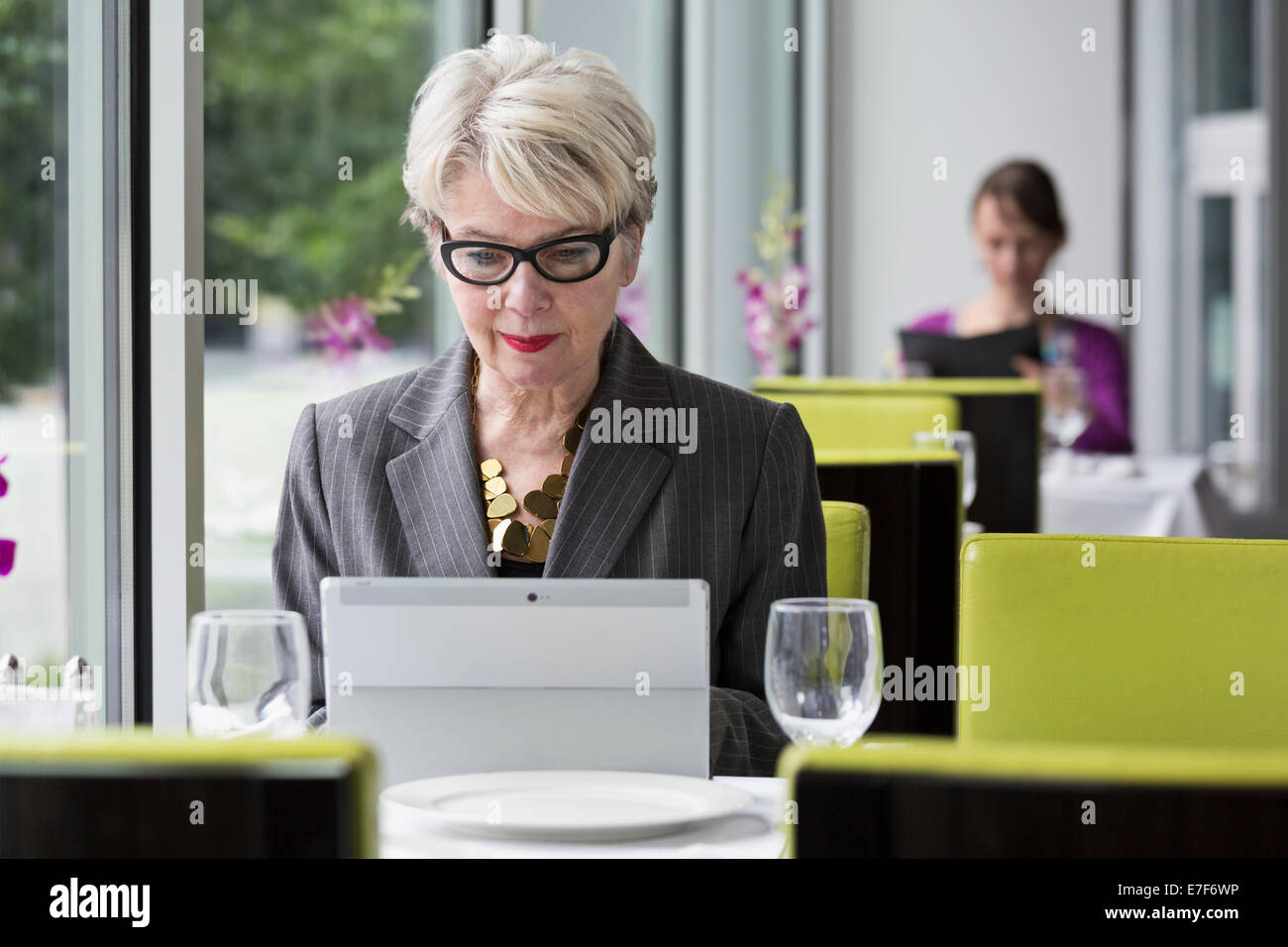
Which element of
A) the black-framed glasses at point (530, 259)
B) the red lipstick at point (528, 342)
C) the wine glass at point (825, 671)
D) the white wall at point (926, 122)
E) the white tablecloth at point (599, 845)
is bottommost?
the white tablecloth at point (599, 845)

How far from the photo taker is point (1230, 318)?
23.5 ft

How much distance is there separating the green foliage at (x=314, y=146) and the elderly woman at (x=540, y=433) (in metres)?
0.67

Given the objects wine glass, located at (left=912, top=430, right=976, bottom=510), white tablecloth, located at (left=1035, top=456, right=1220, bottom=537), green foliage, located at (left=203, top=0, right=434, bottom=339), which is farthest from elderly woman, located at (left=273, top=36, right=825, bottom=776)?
→ white tablecloth, located at (left=1035, top=456, right=1220, bottom=537)

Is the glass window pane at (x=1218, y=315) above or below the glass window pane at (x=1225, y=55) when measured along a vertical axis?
below

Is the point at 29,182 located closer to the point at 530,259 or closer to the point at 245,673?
the point at 530,259

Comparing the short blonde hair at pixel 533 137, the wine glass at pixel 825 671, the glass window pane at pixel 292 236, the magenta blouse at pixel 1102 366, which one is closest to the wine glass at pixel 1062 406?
the magenta blouse at pixel 1102 366

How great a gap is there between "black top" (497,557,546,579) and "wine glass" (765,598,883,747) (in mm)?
575

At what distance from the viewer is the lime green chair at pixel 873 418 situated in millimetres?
3307

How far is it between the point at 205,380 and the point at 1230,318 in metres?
6.09

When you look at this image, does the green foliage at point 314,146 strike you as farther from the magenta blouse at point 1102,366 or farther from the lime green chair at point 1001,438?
the magenta blouse at point 1102,366

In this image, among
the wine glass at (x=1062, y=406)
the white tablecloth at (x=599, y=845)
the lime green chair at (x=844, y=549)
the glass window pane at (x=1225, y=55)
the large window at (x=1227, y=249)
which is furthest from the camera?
the glass window pane at (x=1225, y=55)

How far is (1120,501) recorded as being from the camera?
391 centimetres
